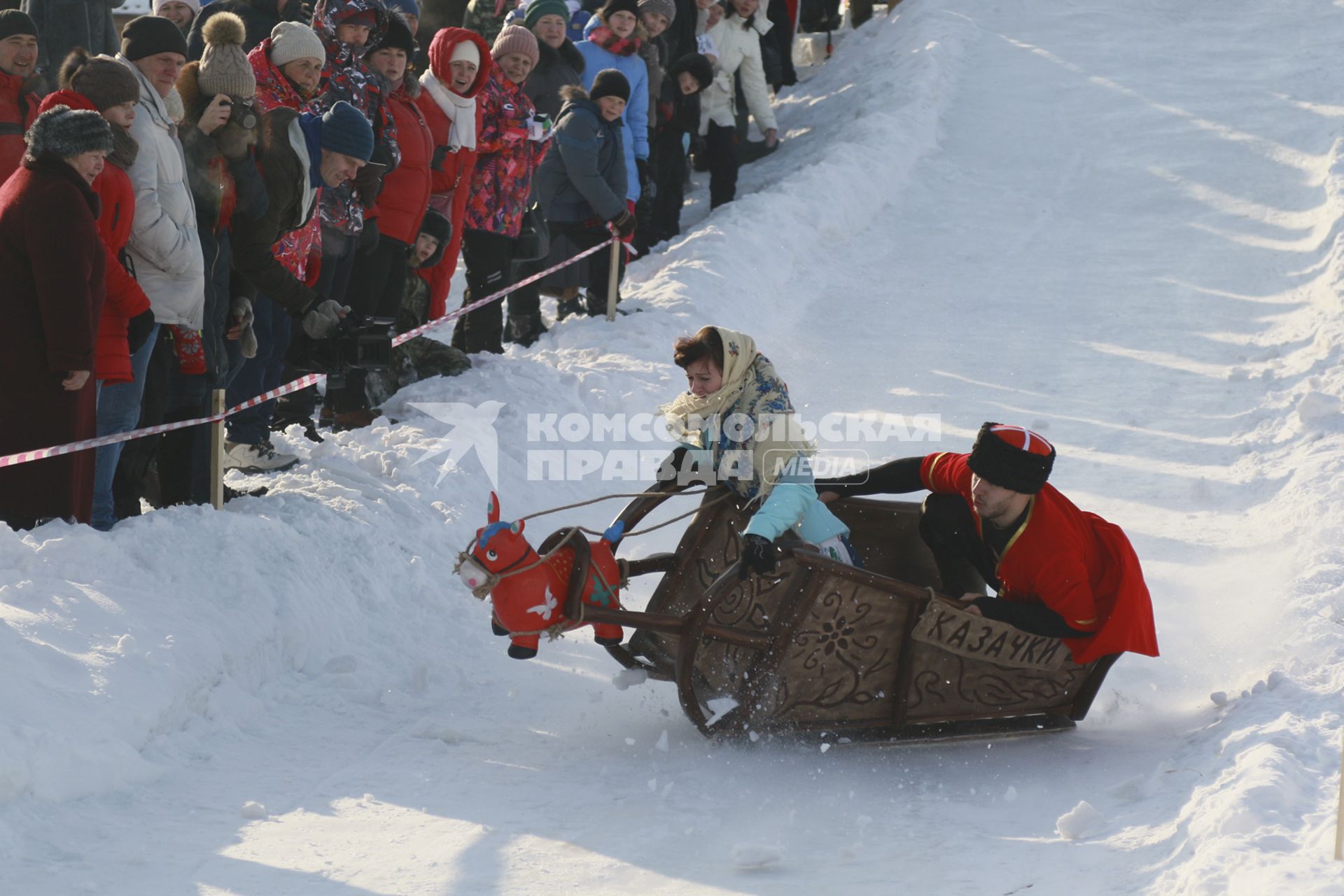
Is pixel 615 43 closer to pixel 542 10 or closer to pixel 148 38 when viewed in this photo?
pixel 542 10

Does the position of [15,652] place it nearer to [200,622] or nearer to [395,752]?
[200,622]

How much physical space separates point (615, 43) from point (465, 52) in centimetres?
284

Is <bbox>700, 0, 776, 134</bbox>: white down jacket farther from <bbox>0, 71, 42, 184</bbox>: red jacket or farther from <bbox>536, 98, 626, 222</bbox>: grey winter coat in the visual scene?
<bbox>0, 71, 42, 184</bbox>: red jacket

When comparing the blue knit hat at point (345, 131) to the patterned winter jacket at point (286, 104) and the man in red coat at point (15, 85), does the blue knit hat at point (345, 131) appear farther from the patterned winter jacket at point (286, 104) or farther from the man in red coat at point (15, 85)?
the man in red coat at point (15, 85)

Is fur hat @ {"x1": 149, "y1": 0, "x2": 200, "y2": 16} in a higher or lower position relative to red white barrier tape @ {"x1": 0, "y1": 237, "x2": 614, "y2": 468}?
higher

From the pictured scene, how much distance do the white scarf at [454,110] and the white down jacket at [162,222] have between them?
8.65ft

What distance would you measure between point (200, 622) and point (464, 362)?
3.87m

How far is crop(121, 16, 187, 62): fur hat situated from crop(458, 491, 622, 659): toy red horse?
2396mm

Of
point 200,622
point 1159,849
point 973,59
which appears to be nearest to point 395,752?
point 200,622

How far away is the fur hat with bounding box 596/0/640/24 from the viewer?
434 inches

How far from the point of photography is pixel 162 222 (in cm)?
558

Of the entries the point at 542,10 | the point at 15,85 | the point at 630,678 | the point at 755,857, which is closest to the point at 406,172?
the point at 15,85

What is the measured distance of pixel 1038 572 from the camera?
16.5ft

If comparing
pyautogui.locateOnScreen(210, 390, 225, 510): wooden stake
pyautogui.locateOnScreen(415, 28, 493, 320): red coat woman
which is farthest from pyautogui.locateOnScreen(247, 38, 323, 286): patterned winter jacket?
pyautogui.locateOnScreen(415, 28, 493, 320): red coat woman
